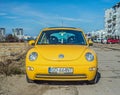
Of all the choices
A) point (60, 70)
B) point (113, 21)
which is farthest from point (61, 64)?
point (113, 21)

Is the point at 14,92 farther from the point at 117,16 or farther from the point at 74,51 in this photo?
the point at 117,16

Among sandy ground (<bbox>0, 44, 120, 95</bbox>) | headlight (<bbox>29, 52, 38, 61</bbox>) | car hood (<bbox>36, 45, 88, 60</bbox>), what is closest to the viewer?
sandy ground (<bbox>0, 44, 120, 95</bbox>)

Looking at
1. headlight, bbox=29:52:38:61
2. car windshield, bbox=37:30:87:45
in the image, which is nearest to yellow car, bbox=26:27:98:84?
headlight, bbox=29:52:38:61

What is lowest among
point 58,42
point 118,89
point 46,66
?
point 118,89

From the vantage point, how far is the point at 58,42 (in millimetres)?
7969

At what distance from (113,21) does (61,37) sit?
111 m

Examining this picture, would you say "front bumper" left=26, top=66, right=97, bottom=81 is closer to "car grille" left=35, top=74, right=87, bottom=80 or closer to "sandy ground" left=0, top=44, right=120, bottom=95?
"car grille" left=35, top=74, right=87, bottom=80

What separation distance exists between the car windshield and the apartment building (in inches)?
3798

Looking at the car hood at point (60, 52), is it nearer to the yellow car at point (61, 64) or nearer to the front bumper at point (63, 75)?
the yellow car at point (61, 64)

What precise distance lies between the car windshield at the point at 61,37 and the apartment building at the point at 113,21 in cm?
9647

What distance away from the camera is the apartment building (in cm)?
10794

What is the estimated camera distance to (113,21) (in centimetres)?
11631

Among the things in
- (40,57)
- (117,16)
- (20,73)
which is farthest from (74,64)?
(117,16)

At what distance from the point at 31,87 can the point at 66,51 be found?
131 centimetres
